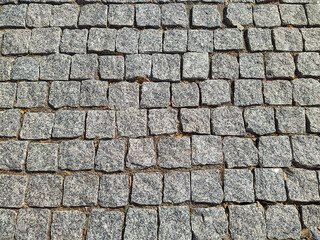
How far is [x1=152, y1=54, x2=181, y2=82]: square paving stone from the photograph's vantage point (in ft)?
10.8

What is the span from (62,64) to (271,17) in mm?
2614

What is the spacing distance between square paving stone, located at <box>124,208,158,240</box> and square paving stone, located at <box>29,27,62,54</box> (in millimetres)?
2108

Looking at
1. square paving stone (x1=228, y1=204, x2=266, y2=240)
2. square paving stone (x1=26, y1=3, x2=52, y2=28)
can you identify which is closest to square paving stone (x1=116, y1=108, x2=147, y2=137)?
square paving stone (x1=228, y1=204, x2=266, y2=240)

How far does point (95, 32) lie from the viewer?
3.51 metres

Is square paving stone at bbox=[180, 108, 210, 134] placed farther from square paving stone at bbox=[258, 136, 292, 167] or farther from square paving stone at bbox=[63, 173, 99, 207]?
square paving stone at bbox=[63, 173, 99, 207]

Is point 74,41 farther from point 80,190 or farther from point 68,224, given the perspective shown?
point 68,224

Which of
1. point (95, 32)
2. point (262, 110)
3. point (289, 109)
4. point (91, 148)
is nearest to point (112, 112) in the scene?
point (91, 148)

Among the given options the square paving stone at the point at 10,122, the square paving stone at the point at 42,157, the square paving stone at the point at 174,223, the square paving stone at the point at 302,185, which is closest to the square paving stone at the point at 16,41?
the square paving stone at the point at 10,122

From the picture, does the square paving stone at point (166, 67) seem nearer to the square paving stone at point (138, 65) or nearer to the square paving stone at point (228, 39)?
the square paving stone at point (138, 65)

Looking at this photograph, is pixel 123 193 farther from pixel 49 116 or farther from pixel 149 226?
pixel 49 116

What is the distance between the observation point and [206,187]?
115 inches

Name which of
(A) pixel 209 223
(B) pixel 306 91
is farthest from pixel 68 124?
(B) pixel 306 91

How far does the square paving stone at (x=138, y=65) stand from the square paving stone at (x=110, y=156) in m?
0.80

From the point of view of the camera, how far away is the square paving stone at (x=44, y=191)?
2.89 m
